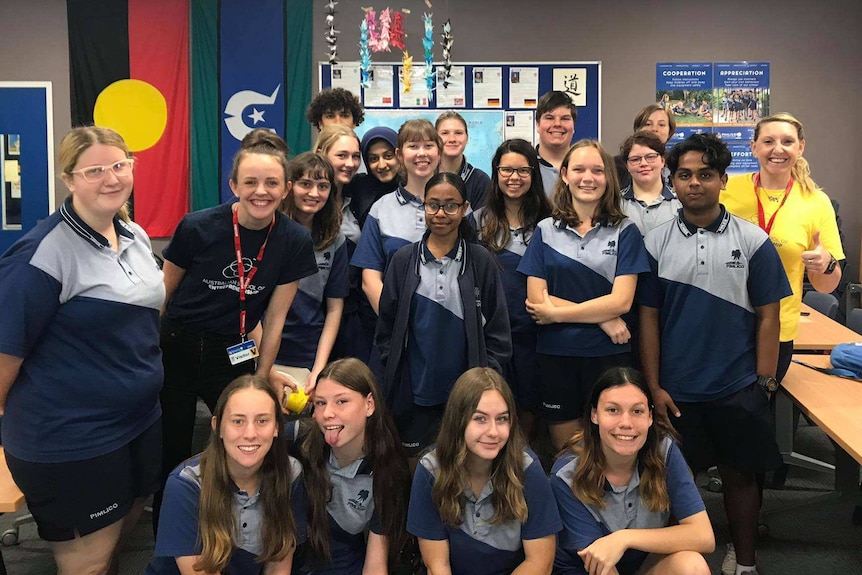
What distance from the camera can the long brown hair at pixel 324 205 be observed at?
119 inches

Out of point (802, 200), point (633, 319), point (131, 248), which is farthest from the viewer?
point (802, 200)

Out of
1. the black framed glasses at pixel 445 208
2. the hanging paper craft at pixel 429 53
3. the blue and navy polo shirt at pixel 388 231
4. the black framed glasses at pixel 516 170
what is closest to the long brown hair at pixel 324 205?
the blue and navy polo shirt at pixel 388 231

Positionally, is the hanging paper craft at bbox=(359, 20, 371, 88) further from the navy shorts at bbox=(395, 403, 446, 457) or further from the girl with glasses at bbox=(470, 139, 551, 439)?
the navy shorts at bbox=(395, 403, 446, 457)

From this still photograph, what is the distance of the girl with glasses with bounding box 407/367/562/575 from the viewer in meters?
2.30

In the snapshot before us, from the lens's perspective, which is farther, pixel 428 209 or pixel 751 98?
pixel 751 98

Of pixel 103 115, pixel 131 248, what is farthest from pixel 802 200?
pixel 103 115

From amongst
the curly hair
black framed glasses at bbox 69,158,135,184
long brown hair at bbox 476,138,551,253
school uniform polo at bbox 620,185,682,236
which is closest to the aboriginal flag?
the curly hair

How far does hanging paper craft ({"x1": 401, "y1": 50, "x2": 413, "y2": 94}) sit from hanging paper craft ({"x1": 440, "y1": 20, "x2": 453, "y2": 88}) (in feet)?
0.96

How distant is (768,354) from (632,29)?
4.31 meters

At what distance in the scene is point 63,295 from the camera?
1994 mm

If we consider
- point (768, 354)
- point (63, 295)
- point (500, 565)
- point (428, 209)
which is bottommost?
point (500, 565)

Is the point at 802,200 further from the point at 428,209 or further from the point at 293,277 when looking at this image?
the point at 293,277

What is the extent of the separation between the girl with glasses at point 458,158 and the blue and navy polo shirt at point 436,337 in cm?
84

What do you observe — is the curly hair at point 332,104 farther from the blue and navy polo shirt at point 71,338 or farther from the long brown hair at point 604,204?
the blue and navy polo shirt at point 71,338
